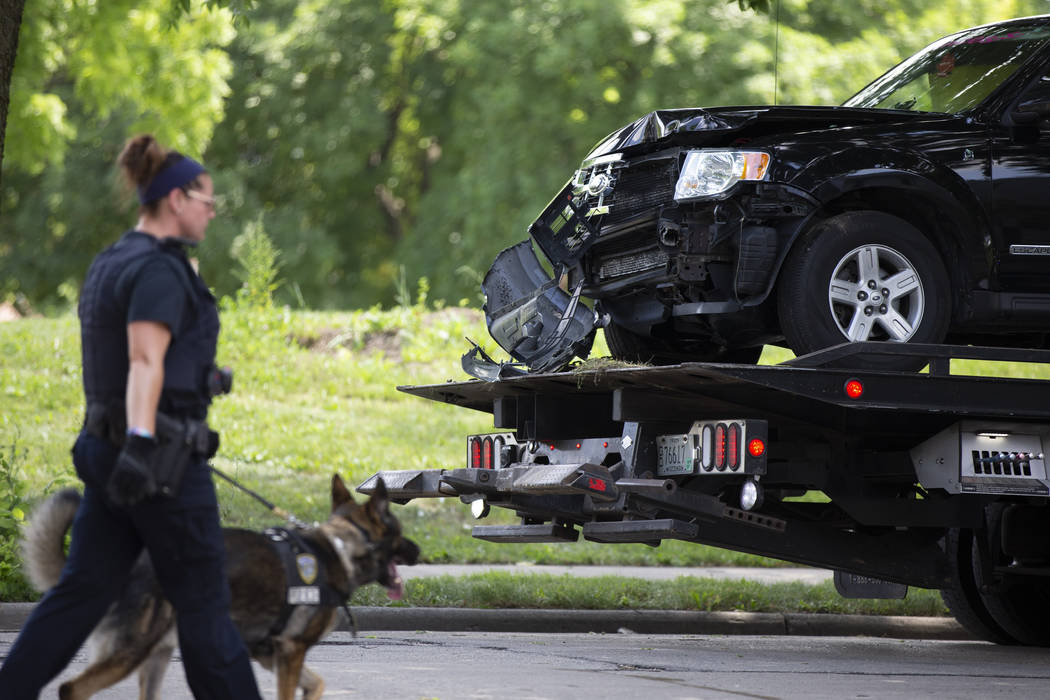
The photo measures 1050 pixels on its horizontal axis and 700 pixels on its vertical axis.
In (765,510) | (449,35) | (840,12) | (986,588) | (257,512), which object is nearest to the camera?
(765,510)

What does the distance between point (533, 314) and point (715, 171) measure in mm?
1252

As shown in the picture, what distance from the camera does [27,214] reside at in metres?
30.5

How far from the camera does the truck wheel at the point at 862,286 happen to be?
708 centimetres

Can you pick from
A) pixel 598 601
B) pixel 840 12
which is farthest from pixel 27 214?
pixel 598 601

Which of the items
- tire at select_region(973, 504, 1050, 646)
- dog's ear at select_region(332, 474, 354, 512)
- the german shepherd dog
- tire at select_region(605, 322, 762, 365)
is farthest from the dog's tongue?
tire at select_region(973, 504, 1050, 646)

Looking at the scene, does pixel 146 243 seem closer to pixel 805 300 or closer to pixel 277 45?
pixel 805 300

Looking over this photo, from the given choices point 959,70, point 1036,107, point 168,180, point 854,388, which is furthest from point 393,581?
point 959,70

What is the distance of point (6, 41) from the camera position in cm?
933

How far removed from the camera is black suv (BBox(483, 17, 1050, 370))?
7.18 metres

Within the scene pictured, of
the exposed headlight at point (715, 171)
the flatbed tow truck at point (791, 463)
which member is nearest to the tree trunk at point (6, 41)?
the flatbed tow truck at point (791, 463)

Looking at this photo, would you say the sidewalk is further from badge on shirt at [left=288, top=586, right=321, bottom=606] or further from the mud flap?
badge on shirt at [left=288, top=586, right=321, bottom=606]

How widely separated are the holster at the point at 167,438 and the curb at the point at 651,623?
14.8 ft

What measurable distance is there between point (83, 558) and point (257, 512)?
8.31m

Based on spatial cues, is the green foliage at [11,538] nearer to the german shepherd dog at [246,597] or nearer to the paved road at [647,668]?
the paved road at [647,668]
